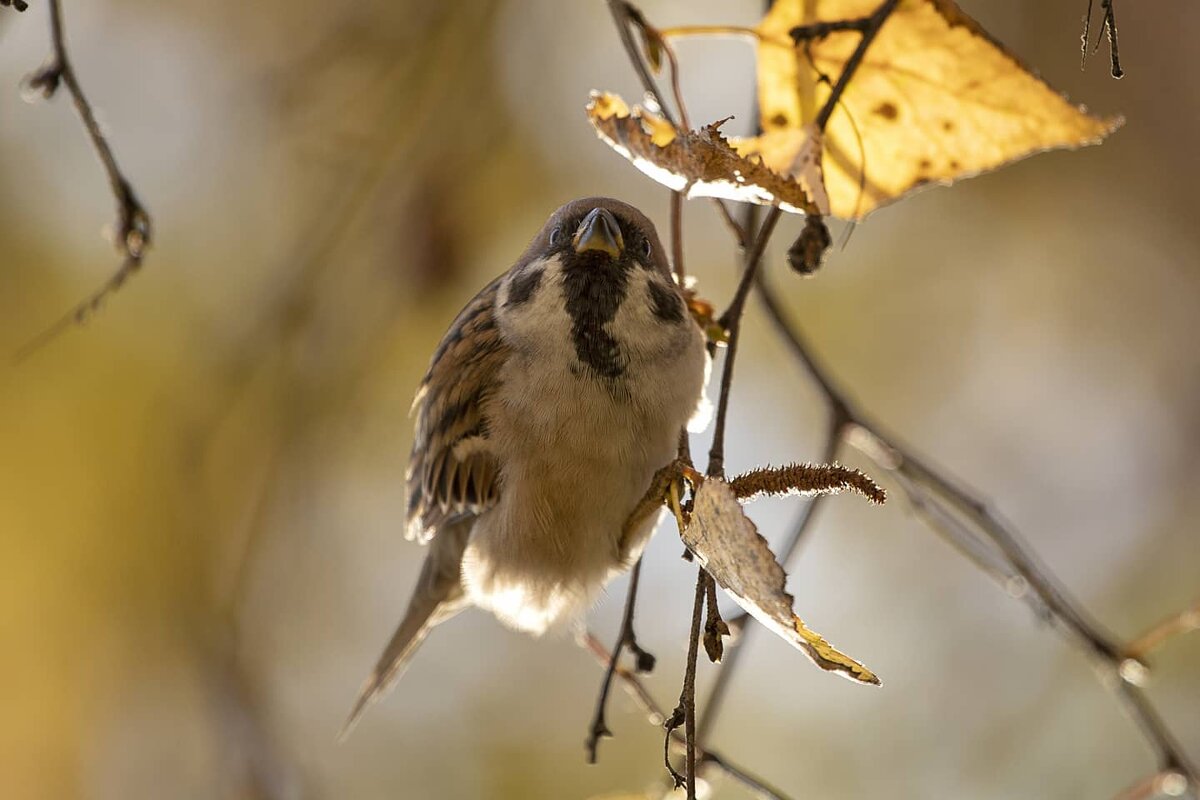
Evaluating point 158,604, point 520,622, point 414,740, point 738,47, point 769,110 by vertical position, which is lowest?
point 414,740

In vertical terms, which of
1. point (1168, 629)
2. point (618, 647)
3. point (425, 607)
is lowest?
point (425, 607)

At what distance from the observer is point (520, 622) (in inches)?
89.4

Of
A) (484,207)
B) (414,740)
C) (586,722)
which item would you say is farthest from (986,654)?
(484,207)

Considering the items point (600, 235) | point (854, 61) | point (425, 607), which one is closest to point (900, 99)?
point (854, 61)

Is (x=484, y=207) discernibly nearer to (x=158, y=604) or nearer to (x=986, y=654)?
(x=158, y=604)

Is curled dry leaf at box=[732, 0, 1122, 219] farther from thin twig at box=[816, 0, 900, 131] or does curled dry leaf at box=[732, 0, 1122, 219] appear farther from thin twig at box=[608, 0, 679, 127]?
thin twig at box=[608, 0, 679, 127]

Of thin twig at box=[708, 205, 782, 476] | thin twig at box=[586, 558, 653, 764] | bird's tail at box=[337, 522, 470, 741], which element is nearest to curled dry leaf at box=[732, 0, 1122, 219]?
thin twig at box=[708, 205, 782, 476]

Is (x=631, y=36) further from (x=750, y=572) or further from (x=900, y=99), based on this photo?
(x=750, y=572)

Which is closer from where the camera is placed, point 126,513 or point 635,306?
point 635,306

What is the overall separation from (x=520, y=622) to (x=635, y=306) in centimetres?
67

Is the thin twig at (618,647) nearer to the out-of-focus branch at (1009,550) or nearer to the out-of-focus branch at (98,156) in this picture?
the out-of-focus branch at (1009,550)

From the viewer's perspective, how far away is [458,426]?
2244 millimetres

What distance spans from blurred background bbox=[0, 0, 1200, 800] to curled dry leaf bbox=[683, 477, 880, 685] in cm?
175

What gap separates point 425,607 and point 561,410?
27.3 inches
